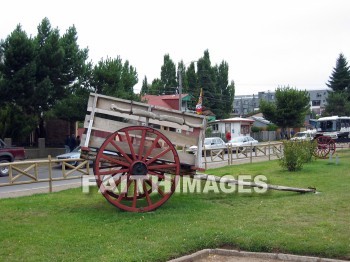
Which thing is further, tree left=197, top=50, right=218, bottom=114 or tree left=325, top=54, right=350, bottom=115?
tree left=325, top=54, right=350, bottom=115

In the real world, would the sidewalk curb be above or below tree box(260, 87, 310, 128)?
below

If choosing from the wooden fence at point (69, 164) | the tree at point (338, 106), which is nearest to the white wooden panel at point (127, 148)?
the wooden fence at point (69, 164)

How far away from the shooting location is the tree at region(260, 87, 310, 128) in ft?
161

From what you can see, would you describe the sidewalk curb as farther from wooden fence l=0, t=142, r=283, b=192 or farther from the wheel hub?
wooden fence l=0, t=142, r=283, b=192

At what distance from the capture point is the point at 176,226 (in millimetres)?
8031

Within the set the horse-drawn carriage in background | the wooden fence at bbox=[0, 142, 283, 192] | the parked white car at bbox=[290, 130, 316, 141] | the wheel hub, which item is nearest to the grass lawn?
the wheel hub

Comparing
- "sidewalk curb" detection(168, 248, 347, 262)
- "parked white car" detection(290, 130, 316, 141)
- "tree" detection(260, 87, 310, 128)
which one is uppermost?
"tree" detection(260, 87, 310, 128)

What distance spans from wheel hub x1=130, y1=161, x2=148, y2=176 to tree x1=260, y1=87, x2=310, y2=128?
136ft

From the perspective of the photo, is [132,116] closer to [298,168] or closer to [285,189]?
[285,189]

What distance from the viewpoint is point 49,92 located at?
3041 cm

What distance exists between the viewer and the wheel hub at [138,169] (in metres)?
9.55

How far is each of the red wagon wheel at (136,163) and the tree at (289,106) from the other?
4114 centimetres

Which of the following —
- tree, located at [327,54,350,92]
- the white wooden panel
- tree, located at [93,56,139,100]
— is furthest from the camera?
tree, located at [327,54,350,92]

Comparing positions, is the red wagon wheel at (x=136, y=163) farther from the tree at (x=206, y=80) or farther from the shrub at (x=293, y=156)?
the tree at (x=206, y=80)
